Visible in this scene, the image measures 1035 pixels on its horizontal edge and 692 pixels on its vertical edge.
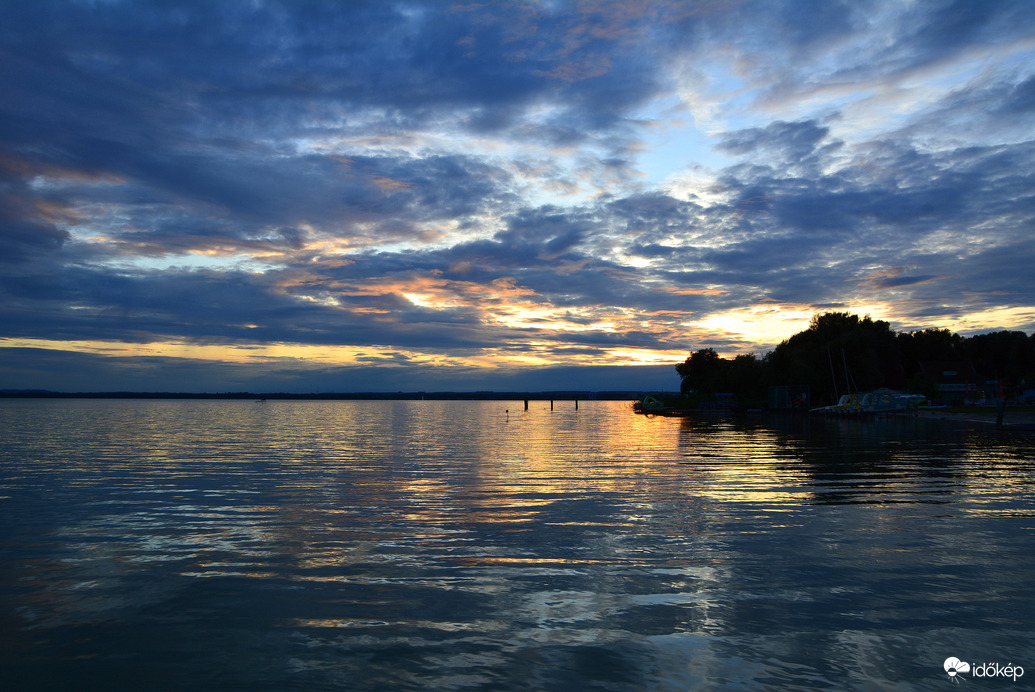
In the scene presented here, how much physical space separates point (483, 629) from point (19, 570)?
33.4ft

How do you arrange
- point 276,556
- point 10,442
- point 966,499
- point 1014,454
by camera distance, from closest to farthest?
point 276,556
point 966,499
point 1014,454
point 10,442

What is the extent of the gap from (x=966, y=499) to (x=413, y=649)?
19.2 meters

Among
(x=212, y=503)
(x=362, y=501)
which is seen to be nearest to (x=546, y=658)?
(x=362, y=501)

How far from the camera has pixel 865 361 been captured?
103 meters

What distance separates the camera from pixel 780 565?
41.6ft

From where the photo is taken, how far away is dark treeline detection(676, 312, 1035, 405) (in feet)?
340

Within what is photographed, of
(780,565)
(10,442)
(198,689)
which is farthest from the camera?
(10,442)

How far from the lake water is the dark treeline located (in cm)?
8690

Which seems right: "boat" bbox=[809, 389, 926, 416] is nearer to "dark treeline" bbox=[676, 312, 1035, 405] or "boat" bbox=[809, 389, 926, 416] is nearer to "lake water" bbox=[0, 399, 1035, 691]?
"dark treeline" bbox=[676, 312, 1035, 405]

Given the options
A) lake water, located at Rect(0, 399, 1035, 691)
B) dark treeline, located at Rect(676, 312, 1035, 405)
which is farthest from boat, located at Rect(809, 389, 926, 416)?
lake water, located at Rect(0, 399, 1035, 691)

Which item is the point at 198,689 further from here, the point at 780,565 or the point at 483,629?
the point at 780,565

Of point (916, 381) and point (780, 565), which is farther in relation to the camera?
point (916, 381)

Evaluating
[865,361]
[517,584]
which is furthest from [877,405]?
[517,584]

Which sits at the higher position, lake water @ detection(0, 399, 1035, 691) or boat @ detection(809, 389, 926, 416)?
boat @ detection(809, 389, 926, 416)
